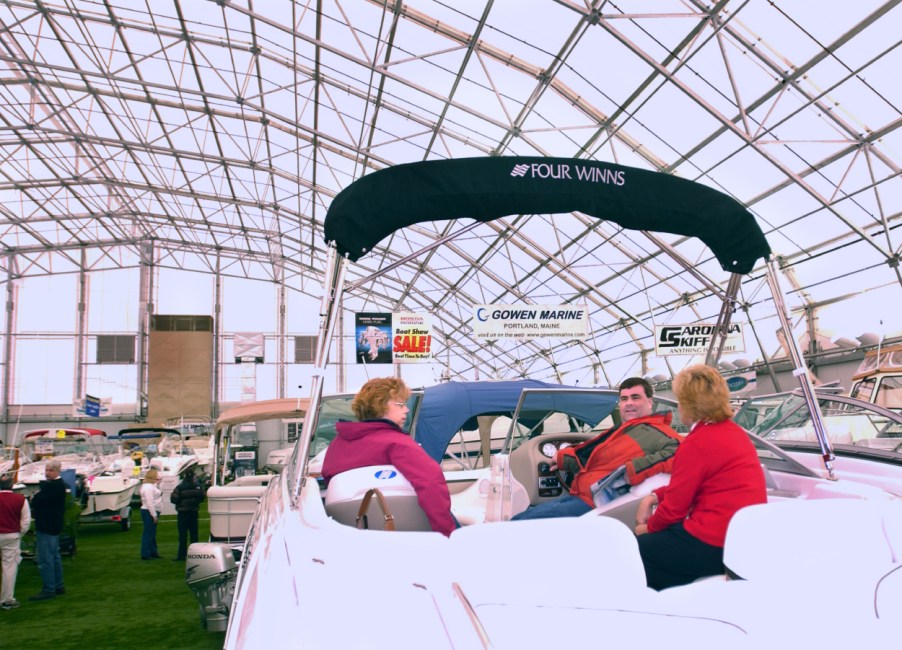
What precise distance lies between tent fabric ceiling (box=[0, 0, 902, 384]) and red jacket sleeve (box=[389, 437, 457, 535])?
4.62 ft

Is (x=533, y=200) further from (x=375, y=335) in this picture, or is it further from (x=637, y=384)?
(x=375, y=335)

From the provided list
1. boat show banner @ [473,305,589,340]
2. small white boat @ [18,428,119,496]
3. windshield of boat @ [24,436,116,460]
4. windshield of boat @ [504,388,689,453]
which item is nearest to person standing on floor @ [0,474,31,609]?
windshield of boat @ [504,388,689,453]

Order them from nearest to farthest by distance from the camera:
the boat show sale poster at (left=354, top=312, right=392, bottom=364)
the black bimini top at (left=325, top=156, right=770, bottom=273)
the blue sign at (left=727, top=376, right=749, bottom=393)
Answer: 1. the black bimini top at (left=325, top=156, right=770, bottom=273)
2. the blue sign at (left=727, top=376, right=749, bottom=393)
3. the boat show sale poster at (left=354, top=312, right=392, bottom=364)

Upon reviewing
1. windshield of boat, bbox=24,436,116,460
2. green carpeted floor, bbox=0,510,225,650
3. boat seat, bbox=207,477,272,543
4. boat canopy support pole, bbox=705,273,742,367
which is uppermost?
boat canopy support pole, bbox=705,273,742,367

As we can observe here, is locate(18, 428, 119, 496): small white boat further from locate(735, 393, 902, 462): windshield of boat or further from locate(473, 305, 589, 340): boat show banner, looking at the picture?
locate(735, 393, 902, 462): windshield of boat

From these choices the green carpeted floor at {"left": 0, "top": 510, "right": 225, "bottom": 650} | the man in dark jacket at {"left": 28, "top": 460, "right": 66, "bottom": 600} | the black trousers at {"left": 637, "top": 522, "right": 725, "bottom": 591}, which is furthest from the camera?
the man in dark jacket at {"left": 28, "top": 460, "right": 66, "bottom": 600}

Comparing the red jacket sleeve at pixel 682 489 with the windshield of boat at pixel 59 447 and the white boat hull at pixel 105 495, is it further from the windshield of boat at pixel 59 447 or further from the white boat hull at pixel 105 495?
the windshield of boat at pixel 59 447

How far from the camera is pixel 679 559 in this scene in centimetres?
221

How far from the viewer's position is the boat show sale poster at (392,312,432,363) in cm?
1841

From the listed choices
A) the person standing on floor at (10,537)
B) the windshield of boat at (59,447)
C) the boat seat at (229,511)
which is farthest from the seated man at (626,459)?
the windshield of boat at (59,447)

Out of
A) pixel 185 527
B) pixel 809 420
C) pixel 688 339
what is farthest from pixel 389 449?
pixel 688 339

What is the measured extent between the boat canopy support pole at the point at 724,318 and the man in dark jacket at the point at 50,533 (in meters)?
7.85

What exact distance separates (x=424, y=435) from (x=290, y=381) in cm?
2754

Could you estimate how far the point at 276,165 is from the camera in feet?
80.5
